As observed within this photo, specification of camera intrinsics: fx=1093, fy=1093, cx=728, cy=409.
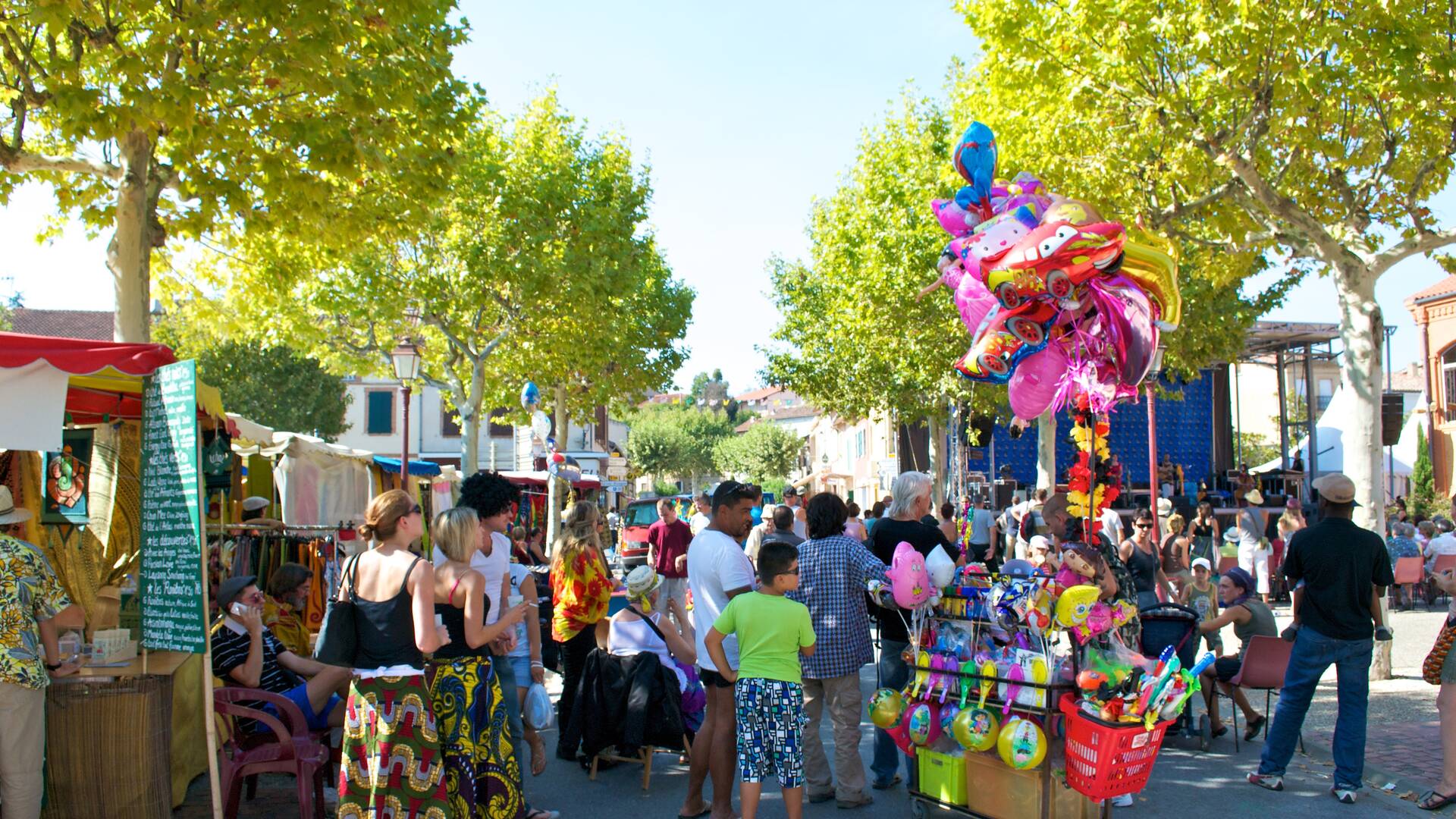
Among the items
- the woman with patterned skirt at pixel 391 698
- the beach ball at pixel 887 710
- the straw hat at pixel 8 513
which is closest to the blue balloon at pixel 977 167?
the beach ball at pixel 887 710

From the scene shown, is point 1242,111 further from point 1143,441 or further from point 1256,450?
point 1256,450

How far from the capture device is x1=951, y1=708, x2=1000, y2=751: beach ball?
540cm

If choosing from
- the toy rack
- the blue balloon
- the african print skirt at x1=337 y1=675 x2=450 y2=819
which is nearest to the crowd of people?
the african print skirt at x1=337 y1=675 x2=450 y2=819

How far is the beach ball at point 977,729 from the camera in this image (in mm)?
5398

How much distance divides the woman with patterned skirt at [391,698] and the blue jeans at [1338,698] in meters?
4.79

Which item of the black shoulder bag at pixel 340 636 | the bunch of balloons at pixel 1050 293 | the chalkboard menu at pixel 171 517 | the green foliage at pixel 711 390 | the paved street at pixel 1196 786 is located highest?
the green foliage at pixel 711 390

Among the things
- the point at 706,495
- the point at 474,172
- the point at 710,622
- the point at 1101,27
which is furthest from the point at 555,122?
the point at 710,622

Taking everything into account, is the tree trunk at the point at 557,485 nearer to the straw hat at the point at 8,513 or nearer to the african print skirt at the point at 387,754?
the straw hat at the point at 8,513

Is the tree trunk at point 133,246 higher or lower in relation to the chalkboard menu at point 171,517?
higher

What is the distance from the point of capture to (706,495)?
1548 centimetres

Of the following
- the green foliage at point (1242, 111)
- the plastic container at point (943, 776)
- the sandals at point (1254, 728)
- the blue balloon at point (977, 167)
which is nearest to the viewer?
the plastic container at point (943, 776)

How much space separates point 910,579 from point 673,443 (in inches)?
2822

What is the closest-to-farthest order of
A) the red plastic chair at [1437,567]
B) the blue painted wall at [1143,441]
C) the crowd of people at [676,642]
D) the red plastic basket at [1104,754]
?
1. the crowd of people at [676,642]
2. the red plastic basket at [1104,754]
3. the red plastic chair at [1437,567]
4. the blue painted wall at [1143,441]

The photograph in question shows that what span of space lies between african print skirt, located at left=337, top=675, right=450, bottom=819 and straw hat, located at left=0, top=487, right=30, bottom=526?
2230 millimetres
